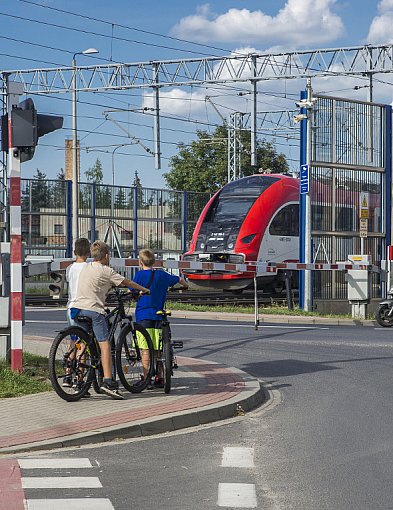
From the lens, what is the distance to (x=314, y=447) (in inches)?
331

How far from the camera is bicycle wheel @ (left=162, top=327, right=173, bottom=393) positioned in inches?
416

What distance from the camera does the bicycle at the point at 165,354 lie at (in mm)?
10578

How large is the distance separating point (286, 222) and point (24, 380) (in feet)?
79.3

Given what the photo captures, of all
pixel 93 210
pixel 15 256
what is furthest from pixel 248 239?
pixel 15 256

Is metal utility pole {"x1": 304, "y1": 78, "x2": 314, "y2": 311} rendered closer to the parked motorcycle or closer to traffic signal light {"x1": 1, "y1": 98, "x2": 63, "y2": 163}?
the parked motorcycle

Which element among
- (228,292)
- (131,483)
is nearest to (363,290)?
(228,292)

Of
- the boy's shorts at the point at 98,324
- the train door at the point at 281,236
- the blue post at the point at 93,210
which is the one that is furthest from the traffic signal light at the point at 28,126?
the blue post at the point at 93,210

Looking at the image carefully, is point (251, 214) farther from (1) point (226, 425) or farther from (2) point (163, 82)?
(1) point (226, 425)

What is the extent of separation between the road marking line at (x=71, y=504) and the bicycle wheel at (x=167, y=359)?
4094 millimetres

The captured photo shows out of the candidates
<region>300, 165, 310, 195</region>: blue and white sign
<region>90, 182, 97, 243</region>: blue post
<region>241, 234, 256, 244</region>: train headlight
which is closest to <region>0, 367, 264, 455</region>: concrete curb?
<region>300, 165, 310, 195</region>: blue and white sign

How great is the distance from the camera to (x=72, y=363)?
10188 mm

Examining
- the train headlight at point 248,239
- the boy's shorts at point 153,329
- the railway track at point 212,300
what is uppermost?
the train headlight at point 248,239

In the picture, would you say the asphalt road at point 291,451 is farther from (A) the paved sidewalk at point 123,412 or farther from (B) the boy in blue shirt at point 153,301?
(B) the boy in blue shirt at point 153,301

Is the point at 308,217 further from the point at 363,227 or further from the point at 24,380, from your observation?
the point at 24,380
